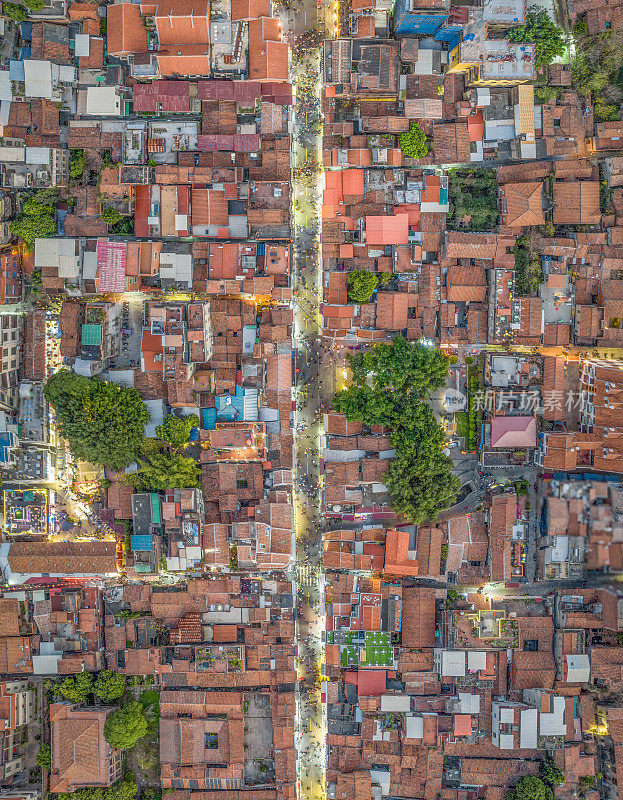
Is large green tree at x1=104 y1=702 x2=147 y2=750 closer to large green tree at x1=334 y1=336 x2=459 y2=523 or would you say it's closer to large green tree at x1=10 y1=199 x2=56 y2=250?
large green tree at x1=334 y1=336 x2=459 y2=523

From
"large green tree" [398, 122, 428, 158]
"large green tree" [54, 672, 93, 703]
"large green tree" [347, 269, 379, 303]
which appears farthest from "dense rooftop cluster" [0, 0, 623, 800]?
"large green tree" [347, 269, 379, 303]

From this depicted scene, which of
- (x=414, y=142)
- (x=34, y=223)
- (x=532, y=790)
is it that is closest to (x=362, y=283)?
(x=414, y=142)

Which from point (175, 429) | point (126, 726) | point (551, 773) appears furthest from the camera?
point (175, 429)

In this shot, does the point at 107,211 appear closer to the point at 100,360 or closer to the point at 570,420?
the point at 100,360

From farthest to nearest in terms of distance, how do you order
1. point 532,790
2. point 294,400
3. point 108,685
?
point 294,400, point 108,685, point 532,790

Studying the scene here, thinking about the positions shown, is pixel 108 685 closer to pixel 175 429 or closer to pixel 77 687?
pixel 77 687

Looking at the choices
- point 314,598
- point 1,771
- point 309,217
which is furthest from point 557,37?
point 1,771
